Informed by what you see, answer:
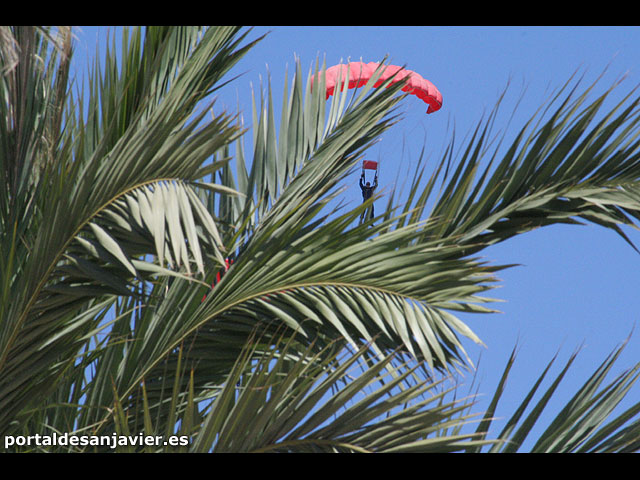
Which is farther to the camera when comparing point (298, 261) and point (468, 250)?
point (468, 250)

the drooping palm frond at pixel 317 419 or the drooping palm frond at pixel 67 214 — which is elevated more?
the drooping palm frond at pixel 67 214

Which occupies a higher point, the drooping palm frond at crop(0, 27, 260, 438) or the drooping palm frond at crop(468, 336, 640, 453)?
the drooping palm frond at crop(0, 27, 260, 438)

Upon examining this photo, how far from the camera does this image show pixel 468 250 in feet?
10.4

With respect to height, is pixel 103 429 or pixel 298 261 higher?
pixel 298 261

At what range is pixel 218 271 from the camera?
3.25 meters

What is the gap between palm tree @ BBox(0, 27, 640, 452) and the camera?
8.35ft

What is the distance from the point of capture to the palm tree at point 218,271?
2.54m

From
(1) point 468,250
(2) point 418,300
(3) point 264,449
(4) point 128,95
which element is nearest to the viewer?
(3) point 264,449

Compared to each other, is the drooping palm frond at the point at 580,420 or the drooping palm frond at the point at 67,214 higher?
the drooping palm frond at the point at 67,214
